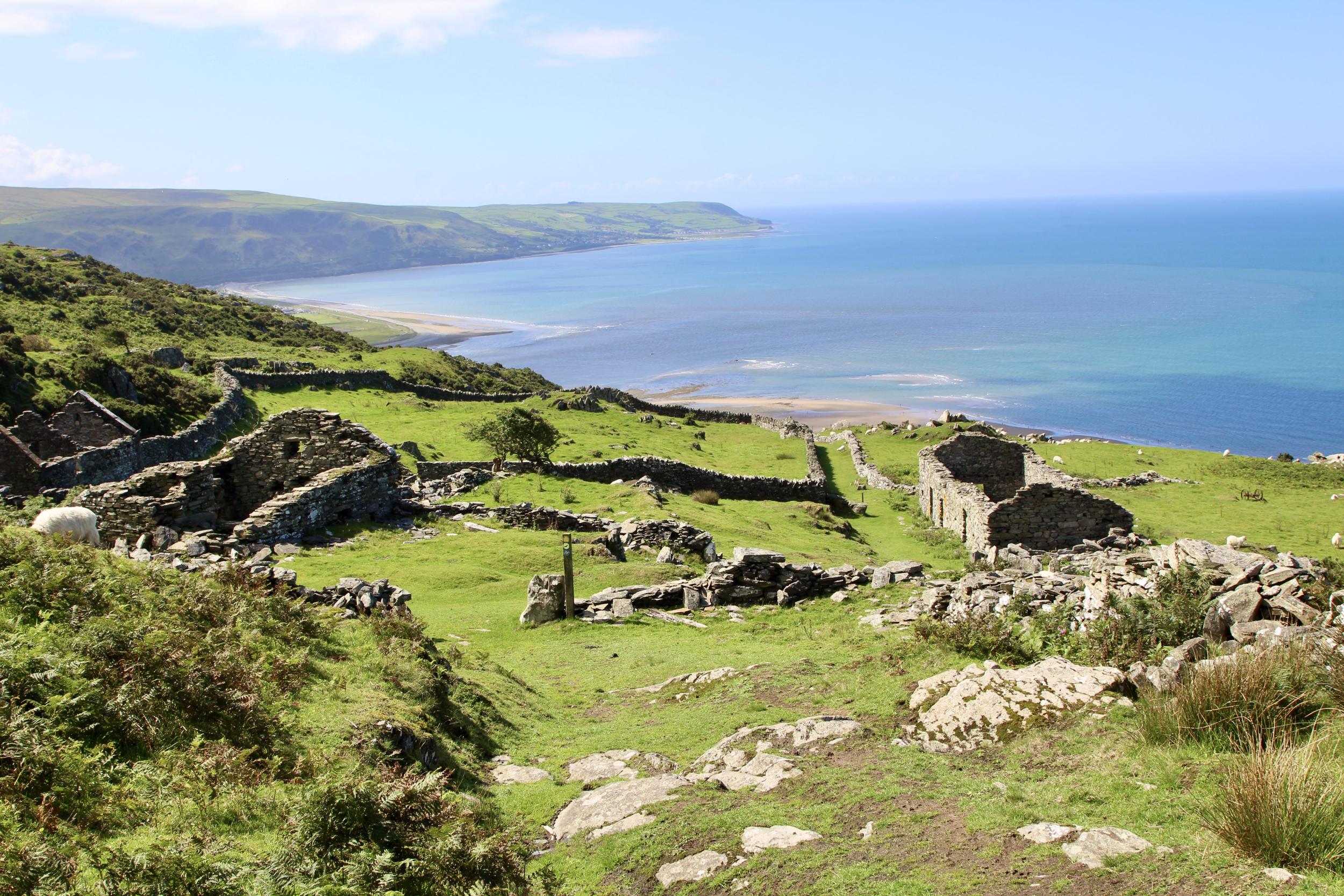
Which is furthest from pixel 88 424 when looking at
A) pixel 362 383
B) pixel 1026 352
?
pixel 1026 352

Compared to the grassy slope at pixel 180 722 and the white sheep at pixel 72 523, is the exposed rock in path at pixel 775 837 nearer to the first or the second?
the grassy slope at pixel 180 722

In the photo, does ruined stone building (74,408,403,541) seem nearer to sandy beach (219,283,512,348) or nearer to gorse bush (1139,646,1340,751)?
gorse bush (1139,646,1340,751)

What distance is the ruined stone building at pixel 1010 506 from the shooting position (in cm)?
2334

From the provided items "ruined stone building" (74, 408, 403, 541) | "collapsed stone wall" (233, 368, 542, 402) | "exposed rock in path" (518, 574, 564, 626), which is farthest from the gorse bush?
"collapsed stone wall" (233, 368, 542, 402)

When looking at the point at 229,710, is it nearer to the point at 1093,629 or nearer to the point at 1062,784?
the point at 1062,784

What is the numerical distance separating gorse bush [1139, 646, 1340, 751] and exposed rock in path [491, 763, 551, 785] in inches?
242

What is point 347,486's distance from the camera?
2044 centimetres

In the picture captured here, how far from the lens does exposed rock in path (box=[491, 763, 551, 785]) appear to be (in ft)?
30.1

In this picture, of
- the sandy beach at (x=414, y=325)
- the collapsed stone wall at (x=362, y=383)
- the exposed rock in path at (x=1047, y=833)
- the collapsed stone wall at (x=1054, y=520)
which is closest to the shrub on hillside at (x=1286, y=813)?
the exposed rock in path at (x=1047, y=833)

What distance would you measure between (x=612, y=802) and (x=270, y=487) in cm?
1636

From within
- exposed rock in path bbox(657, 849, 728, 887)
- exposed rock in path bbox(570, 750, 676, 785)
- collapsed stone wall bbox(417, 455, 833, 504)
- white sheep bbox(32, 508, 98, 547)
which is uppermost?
white sheep bbox(32, 508, 98, 547)

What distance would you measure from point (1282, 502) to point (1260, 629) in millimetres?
26946

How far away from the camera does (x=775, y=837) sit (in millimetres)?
6945

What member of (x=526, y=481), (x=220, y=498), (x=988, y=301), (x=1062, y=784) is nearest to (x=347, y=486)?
(x=220, y=498)
